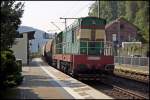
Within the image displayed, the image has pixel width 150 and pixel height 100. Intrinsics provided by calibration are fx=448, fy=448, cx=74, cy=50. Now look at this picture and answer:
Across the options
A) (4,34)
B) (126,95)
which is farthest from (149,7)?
(4,34)

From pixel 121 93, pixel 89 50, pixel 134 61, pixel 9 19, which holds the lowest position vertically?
pixel 121 93

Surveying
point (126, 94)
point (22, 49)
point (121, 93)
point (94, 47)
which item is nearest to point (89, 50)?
point (94, 47)

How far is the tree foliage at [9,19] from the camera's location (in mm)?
18564

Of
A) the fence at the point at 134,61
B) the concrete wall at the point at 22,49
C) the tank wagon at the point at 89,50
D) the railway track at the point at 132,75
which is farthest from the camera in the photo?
the concrete wall at the point at 22,49

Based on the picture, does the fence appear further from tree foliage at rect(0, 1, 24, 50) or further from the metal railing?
tree foliage at rect(0, 1, 24, 50)

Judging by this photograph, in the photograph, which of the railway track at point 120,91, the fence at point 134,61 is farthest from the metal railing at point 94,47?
the fence at point 134,61

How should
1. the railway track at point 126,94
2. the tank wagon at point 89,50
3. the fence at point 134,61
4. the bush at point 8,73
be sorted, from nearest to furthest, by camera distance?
the bush at point 8,73 < the railway track at point 126,94 < the tank wagon at point 89,50 < the fence at point 134,61

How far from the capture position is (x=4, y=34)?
2088cm

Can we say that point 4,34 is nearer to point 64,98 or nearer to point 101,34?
point 64,98

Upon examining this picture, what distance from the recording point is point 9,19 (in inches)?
832

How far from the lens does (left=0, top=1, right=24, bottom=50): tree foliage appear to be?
1856cm

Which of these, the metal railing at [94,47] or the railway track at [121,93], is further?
the metal railing at [94,47]

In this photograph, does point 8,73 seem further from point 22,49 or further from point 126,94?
point 22,49

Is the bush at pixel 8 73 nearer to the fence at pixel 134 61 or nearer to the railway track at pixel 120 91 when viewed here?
the railway track at pixel 120 91
